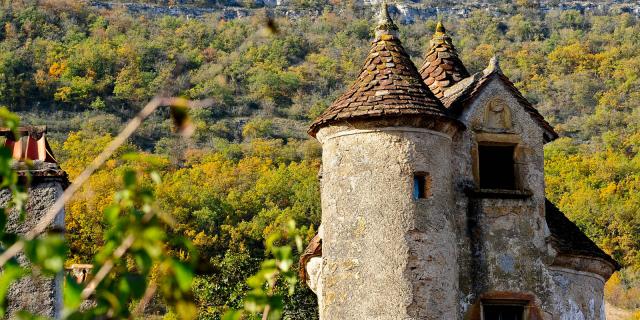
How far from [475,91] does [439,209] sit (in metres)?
1.67

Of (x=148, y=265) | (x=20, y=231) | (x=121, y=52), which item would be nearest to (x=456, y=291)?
(x=20, y=231)

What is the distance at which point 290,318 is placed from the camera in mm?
39562

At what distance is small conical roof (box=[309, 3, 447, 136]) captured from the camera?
1335 centimetres

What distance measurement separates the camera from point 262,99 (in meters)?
104

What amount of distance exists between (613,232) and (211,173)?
85.1 ft

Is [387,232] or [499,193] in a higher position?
[499,193]

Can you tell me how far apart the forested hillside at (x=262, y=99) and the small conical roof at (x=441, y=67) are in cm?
4157

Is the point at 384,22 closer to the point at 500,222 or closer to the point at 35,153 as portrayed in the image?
the point at 500,222

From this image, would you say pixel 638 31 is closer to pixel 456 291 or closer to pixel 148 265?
pixel 456 291

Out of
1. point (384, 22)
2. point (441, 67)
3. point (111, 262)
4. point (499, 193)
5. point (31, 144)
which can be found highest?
point (384, 22)

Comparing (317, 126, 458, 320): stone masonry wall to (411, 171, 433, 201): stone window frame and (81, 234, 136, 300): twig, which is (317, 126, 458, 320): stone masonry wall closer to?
(411, 171, 433, 201): stone window frame

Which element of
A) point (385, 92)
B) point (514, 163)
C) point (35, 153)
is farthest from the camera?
point (514, 163)

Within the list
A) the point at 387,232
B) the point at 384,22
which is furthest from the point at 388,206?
the point at 384,22

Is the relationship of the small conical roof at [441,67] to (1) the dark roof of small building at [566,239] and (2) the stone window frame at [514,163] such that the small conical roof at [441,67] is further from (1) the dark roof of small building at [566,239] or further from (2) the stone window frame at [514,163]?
(1) the dark roof of small building at [566,239]
